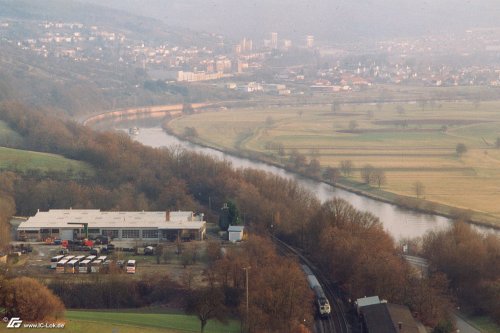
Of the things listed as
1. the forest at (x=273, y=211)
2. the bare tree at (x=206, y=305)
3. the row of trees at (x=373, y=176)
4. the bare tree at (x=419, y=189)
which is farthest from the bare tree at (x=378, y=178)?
the bare tree at (x=206, y=305)

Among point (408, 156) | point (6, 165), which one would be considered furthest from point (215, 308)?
point (408, 156)

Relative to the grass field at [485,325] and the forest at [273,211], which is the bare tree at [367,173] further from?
the grass field at [485,325]

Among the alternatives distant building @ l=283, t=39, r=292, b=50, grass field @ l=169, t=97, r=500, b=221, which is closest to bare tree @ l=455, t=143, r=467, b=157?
grass field @ l=169, t=97, r=500, b=221

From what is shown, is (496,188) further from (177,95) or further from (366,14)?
(366,14)

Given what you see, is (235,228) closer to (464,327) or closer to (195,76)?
(464,327)

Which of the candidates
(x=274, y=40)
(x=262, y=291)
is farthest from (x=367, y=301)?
(x=274, y=40)

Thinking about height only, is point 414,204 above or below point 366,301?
below
